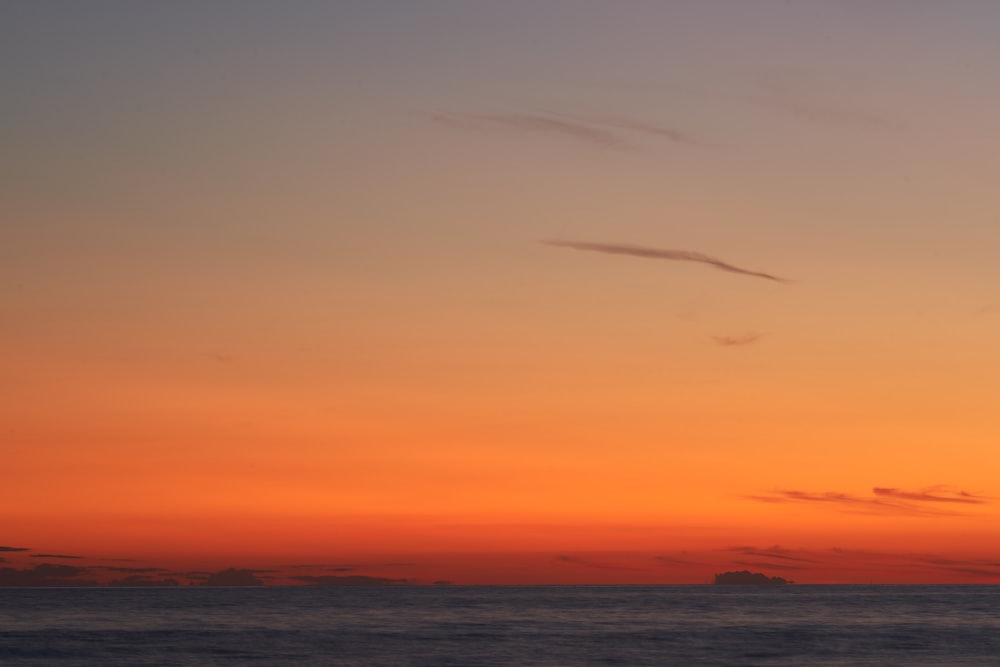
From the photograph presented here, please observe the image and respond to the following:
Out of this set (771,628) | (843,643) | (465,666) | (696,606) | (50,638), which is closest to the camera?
(465,666)

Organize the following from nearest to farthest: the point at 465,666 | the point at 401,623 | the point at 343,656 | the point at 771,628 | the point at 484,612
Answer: the point at 465,666 → the point at 343,656 → the point at 771,628 → the point at 401,623 → the point at 484,612

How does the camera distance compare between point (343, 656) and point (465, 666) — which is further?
point (343, 656)

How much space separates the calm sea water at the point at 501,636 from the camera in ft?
263

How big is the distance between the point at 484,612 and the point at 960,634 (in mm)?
66651

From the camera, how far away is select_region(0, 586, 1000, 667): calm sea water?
80125 millimetres

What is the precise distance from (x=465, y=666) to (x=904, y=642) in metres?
40.2

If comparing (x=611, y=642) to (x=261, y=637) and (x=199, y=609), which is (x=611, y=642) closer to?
(x=261, y=637)

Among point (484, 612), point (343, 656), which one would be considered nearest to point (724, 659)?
point (343, 656)

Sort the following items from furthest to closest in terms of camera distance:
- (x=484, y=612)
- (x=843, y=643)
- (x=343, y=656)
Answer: (x=484, y=612) → (x=843, y=643) → (x=343, y=656)

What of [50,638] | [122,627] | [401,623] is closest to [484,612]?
[401,623]

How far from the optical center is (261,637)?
10181 centimetres

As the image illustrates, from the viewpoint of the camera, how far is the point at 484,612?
152875 millimetres

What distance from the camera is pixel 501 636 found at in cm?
10262

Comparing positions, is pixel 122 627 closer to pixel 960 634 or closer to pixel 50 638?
pixel 50 638
